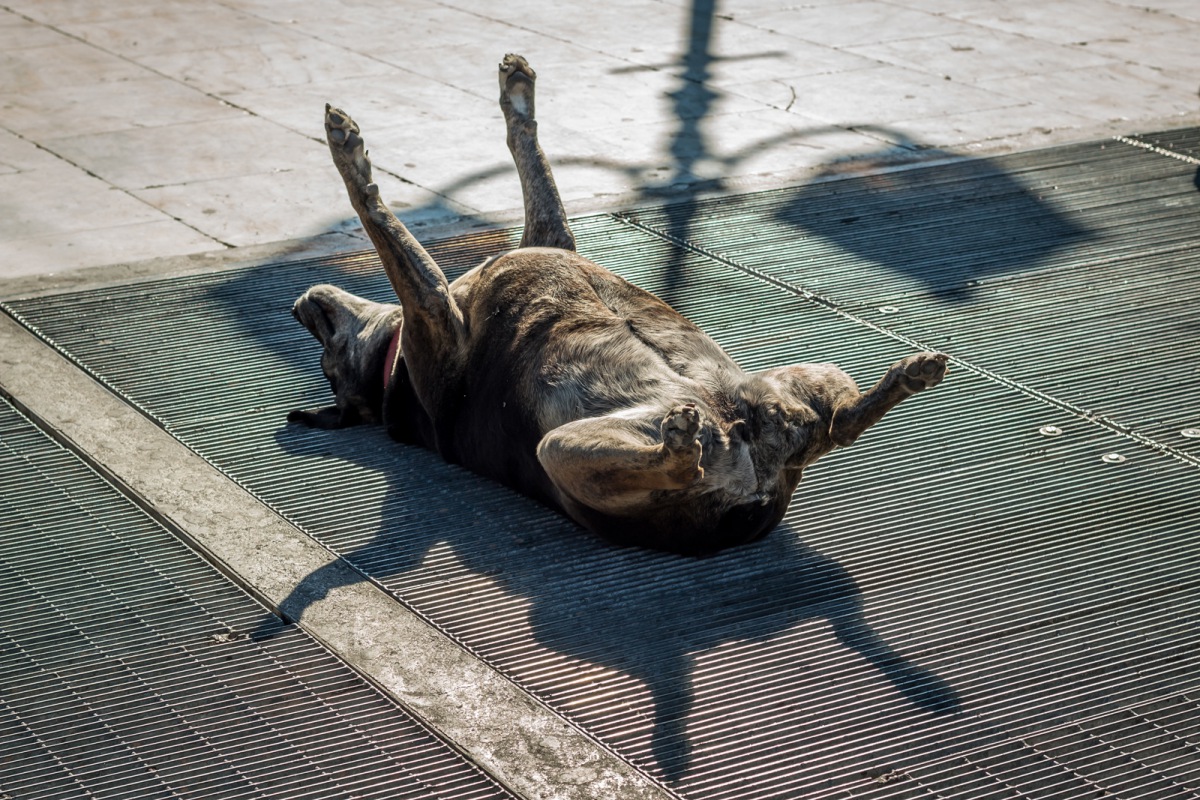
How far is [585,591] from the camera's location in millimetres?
4293

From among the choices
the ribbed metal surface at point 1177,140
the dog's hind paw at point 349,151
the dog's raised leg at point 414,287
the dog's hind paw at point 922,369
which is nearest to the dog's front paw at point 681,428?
the dog's hind paw at point 922,369

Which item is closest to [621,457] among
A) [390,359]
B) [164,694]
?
[164,694]

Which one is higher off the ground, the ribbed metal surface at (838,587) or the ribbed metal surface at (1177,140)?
the ribbed metal surface at (1177,140)

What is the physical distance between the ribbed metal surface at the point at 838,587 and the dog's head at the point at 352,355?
93 millimetres

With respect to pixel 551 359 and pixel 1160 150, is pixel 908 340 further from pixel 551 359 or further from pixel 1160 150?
pixel 1160 150

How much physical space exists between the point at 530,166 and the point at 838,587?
2.31 metres

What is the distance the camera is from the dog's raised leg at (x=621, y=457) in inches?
149

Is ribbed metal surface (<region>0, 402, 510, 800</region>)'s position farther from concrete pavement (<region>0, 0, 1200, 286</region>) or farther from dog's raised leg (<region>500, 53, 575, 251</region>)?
concrete pavement (<region>0, 0, 1200, 286</region>)

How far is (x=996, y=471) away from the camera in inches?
199

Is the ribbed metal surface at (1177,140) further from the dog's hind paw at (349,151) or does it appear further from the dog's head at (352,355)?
the dog's hind paw at (349,151)

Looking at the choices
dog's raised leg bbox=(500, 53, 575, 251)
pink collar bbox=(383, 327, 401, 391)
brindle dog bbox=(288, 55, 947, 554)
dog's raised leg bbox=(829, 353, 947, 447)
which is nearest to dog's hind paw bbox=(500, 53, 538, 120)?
dog's raised leg bbox=(500, 53, 575, 251)

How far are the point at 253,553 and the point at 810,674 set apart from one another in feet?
5.95

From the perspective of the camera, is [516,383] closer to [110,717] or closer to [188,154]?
[110,717]

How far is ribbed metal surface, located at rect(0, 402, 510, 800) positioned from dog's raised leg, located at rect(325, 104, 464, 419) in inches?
40.2
